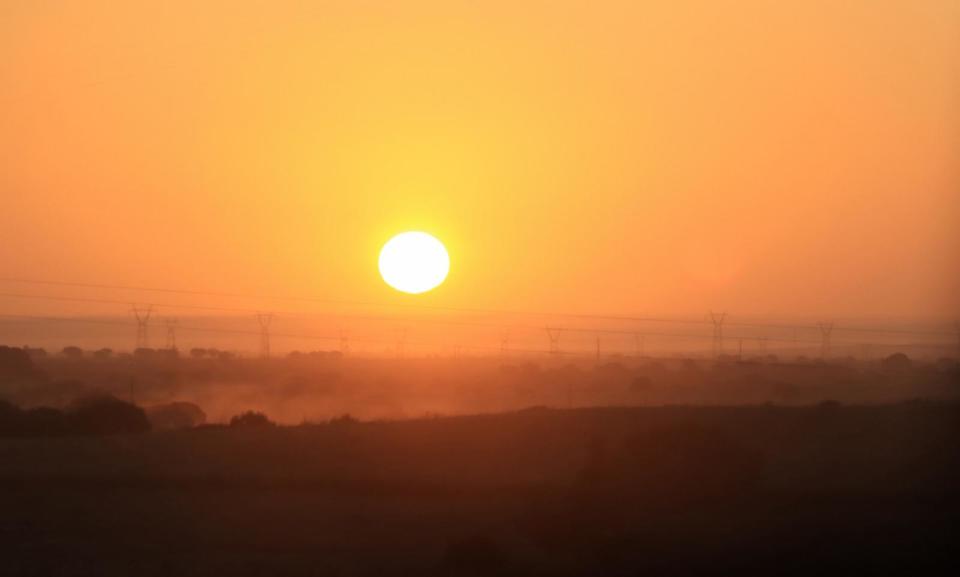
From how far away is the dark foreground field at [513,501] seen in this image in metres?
25.4

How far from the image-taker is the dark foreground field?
2538cm

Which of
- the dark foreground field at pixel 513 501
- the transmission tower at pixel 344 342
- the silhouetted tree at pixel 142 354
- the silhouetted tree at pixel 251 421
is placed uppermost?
the transmission tower at pixel 344 342

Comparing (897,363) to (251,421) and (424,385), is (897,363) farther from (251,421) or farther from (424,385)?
(251,421)

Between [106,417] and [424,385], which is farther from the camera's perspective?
[424,385]

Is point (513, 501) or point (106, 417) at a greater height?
point (106, 417)

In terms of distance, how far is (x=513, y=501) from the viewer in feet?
102

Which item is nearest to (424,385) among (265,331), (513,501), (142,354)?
(265,331)

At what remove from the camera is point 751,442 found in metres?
37.4

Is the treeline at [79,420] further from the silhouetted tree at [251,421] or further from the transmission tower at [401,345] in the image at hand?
the transmission tower at [401,345]

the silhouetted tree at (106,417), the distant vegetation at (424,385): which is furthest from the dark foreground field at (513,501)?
the silhouetted tree at (106,417)

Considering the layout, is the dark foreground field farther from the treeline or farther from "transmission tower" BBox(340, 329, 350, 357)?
"transmission tower" BBox(340, 329, 350, 357)

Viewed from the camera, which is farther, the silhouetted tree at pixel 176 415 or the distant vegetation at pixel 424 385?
the distant vegetation at pixel 424 385

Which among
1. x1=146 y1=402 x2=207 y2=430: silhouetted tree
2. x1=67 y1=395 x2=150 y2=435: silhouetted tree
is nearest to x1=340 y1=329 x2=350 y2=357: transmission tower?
x1=146 y1=402 x2=207 y2=430: silhouetted tree

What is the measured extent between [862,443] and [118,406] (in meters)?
35.7
